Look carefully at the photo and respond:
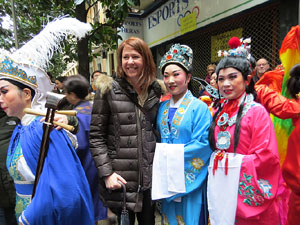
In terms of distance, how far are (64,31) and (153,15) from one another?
6.43 m

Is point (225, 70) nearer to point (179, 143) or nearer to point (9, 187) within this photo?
point (179, 143)

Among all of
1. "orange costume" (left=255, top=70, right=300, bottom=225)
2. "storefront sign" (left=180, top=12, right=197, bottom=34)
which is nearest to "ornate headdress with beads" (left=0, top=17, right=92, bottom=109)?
"orange costume" (left=255, top=70, right=300, bottom=225)

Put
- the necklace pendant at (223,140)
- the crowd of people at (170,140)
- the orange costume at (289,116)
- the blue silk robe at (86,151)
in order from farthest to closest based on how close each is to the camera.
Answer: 1. the blue silk robe at (86,151)
2. the necklace pendant at (223,140)
3. the crowd of people at (170,140)
4. the orange costume at (289,116)

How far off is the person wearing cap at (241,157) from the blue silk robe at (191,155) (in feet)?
0.25

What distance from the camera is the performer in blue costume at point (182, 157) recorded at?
5.96 ft

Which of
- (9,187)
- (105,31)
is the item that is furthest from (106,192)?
(105,31)

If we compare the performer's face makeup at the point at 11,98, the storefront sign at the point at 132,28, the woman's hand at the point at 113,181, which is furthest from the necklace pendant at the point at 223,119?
the storefront sign at the point at 132,28

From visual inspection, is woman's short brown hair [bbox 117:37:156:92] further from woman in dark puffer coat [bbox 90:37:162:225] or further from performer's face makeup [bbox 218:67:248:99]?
performer's face makeup [bbox 218:67:248:99]

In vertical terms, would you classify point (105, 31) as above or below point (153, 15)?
below

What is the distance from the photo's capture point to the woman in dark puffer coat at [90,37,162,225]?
5.99 feet

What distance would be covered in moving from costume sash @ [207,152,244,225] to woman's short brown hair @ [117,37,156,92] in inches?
33.6

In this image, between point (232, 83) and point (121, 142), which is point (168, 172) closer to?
point (121, 142)

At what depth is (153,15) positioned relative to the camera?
24.5ft

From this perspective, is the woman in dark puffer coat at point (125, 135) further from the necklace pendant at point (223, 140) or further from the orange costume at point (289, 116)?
the orange costume at point (289, 116)
